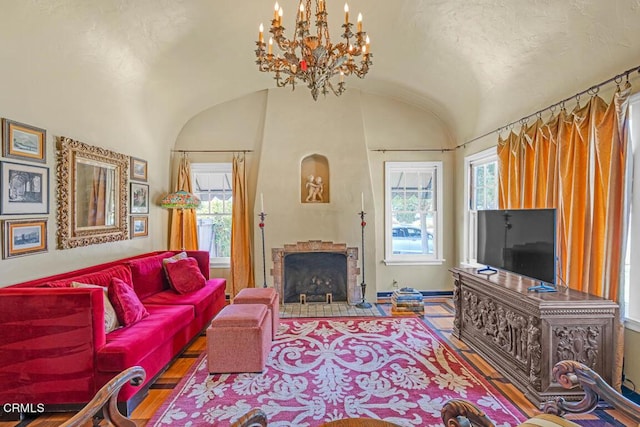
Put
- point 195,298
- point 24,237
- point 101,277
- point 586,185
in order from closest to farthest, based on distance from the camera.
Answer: point 24,237, point 586,185, point 101,277, point 195,298

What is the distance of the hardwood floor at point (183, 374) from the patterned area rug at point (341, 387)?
0.28 ft

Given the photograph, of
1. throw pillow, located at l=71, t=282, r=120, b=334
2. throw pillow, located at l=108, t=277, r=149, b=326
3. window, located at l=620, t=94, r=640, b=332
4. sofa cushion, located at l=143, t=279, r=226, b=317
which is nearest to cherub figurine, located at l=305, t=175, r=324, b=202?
sofa cushion, located at l=143, t=279, r=226, b=317

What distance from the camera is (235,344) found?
9.36 feet

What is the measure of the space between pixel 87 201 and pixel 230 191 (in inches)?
94.1

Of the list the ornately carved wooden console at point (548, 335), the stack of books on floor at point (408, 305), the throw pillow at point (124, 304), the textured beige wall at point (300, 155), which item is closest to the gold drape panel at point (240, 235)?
the textured beige wall at point (300, 155)

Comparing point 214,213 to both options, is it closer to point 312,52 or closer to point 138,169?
point 138,169

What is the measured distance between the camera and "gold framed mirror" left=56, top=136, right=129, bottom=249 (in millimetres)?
3053

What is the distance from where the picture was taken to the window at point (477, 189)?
179 inches

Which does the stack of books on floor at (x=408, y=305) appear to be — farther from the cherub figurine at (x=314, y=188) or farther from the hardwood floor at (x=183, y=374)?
the cherub figurine at (x=314, y=188)

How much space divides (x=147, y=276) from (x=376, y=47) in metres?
3.79

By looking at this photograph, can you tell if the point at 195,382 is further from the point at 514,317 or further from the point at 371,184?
the point at 371,184

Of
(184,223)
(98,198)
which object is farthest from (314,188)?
(98,198)

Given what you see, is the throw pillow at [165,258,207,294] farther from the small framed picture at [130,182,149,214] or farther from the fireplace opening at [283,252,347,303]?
the fireplace opening at [283,252,347,303]

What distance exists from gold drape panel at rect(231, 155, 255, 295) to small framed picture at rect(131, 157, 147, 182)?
4.30 ft
